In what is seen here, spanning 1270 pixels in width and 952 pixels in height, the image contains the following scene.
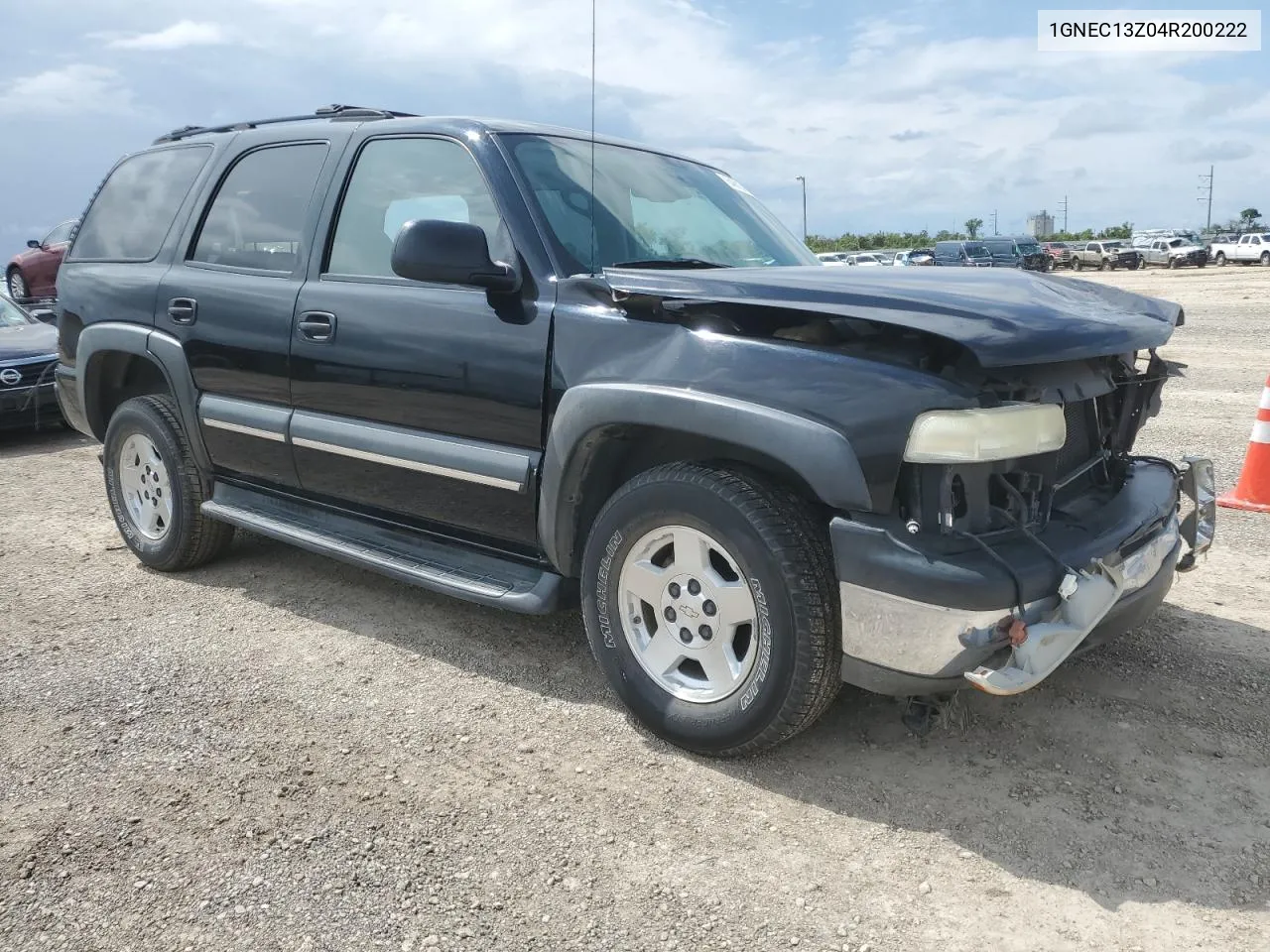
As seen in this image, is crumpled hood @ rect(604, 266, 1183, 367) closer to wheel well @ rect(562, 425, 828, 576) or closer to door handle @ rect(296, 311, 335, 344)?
wheel well @ rect(562, 425, 828, 576)

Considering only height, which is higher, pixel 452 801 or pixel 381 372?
pixel 381 372

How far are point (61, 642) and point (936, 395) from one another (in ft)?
11.2

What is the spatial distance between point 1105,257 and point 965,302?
49.8 meters

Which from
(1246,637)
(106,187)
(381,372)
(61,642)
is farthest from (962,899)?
(106,187)

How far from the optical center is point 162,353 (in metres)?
4.42

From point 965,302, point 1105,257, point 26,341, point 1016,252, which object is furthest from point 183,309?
point 1105,257

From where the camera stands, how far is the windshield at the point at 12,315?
9.55 metres

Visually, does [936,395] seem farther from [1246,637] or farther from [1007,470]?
[1246,637]

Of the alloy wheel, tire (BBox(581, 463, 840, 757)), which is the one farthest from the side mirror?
the alloy wheel

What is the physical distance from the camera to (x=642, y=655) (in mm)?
3078

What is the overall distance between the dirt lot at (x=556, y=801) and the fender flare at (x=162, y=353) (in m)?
0.79

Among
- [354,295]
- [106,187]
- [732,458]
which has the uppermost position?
[106,187]

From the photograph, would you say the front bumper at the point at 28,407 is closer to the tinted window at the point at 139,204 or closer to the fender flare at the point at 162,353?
the tinted window at the point at 139,204

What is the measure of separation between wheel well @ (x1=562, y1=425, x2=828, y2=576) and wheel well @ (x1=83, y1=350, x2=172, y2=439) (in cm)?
254
